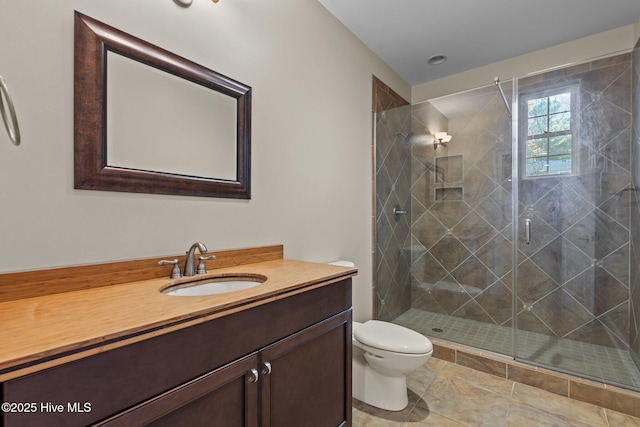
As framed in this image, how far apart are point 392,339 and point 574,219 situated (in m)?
1.80

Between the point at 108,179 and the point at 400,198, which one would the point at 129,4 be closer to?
the point at 108,179

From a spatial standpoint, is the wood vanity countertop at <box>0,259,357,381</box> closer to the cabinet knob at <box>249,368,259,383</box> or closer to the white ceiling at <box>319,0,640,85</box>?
the cabinet knob at <box>249,368,259,383</box>

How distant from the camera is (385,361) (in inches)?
65.3

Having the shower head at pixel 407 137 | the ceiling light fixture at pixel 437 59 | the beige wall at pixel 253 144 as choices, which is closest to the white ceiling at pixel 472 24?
the ceiling light fixture at pixel 437 59

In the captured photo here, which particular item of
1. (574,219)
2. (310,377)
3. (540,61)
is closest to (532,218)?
(574,219)

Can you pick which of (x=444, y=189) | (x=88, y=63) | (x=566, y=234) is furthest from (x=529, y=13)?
(x=88, y=63)

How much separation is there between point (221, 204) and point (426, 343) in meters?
1.30

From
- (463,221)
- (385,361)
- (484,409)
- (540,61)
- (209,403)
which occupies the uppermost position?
(540,61)

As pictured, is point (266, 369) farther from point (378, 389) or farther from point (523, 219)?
point (523, 219)

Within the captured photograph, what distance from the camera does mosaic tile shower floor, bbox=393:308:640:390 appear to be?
1.91 m

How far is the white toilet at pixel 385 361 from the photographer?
1611 millimetres

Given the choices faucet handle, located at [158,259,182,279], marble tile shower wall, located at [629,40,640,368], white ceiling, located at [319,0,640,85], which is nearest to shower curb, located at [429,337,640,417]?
marble tile shower wall, located at [629,40,640,368]

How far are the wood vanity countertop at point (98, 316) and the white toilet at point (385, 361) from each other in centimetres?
78

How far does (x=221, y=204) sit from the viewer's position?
1.43 meters
